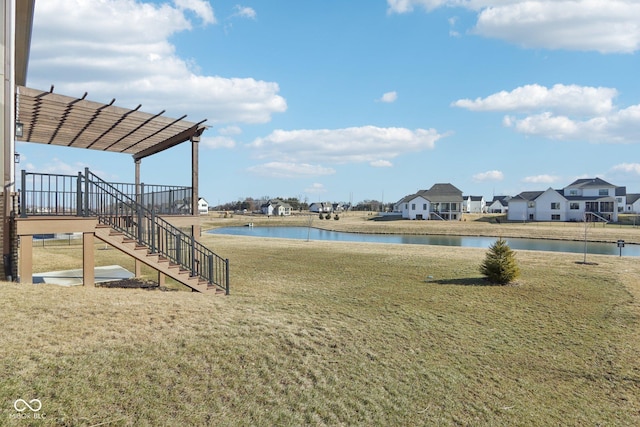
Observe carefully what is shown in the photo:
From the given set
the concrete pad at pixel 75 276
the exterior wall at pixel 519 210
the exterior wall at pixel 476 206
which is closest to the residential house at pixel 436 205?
the exterior wall at pixel 519 210

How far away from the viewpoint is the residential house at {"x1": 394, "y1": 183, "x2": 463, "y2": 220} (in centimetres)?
7344

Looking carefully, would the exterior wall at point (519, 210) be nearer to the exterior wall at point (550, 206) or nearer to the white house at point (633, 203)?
the exterior wall at point (550, 206)

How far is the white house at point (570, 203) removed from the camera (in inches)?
2477

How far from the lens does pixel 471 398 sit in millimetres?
5996

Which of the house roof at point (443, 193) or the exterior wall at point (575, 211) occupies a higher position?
the house roof at point (443, 193)

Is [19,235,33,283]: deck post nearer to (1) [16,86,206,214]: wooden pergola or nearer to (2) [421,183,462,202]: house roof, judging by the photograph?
(1) [16,86,206,214]: wooden pergola

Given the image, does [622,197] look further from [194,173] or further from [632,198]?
[194,173]

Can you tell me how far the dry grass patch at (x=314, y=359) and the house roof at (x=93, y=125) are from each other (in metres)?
5.25

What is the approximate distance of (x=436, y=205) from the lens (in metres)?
74.8

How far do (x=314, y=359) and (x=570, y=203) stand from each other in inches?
2818

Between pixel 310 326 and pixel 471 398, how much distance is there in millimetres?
3352

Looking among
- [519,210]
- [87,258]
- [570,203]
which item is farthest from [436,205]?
[87,258]

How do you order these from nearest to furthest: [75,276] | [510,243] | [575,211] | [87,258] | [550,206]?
[87,258]
[75,276]
[510,243]
[575,211]
[550,206]

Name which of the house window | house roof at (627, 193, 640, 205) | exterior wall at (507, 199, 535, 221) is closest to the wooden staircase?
exterior wall at (507, 199, 535, 221)
